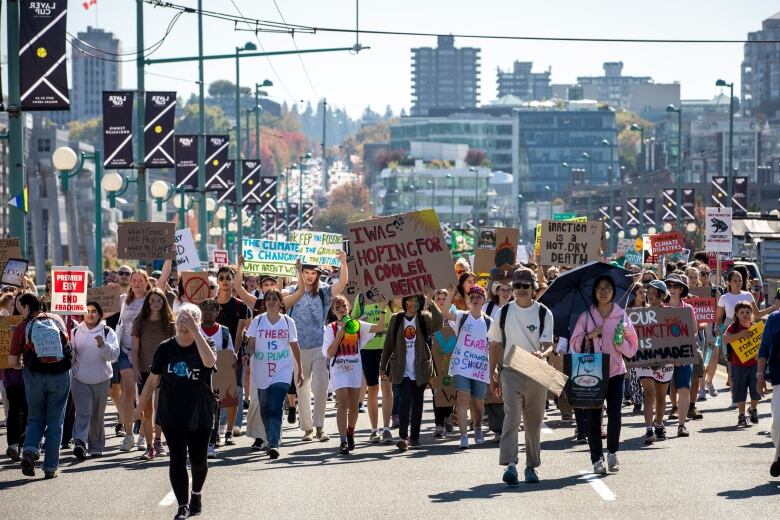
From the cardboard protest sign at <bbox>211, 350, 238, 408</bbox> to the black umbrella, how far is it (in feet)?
11.1

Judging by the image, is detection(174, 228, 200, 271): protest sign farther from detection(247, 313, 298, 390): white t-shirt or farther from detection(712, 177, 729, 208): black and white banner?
detection(712, 177, 729, 208): black and white banner

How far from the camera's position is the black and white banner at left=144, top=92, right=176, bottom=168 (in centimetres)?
3216

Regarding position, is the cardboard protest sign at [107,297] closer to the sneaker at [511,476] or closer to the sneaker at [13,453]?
the sneaker at [13,453]

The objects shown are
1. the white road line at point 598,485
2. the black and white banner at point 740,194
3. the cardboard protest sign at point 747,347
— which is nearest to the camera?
A: the white road line at point 598,485

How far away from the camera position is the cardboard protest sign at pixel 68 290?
1756 centimetres

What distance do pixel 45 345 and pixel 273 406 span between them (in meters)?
2.47

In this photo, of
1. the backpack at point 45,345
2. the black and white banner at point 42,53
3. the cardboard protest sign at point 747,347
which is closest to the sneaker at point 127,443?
the backpack at point 45,345

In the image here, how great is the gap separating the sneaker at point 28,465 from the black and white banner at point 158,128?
57.6 feet

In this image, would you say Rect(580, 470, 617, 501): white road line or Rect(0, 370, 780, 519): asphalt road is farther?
Rect(580, 470, 617, 501): white road line

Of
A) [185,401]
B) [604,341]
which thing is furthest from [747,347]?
[185,401]

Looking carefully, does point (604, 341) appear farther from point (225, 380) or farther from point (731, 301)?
point (731, 301)

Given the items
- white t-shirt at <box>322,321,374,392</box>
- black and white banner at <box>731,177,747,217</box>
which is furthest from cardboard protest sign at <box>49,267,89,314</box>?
black and white banner at <box>731,177,747,217</box>

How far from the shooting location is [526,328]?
14336 mm

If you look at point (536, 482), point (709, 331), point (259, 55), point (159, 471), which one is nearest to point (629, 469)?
point (536, 482)
